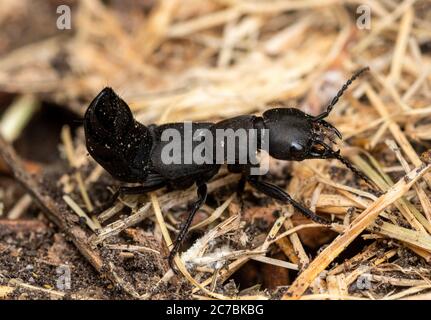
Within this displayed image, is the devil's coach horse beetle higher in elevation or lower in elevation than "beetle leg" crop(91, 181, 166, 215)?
higher

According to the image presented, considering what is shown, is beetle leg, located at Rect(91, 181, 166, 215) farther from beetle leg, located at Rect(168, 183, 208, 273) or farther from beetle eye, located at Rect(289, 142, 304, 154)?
beetle eye, located at Rect(289, 142, 304, 154)

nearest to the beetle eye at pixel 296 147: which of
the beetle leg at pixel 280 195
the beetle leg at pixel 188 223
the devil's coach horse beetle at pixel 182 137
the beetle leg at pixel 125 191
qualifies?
the devil's coach horse beetle at pixel 182 137

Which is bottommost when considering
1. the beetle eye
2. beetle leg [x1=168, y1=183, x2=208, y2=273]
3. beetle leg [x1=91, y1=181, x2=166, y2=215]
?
beetle leg [x1=168, y1=183, x2=208, y2=273]

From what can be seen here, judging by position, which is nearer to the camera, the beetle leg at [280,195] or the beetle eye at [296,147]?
the beetle leg at [280,195]

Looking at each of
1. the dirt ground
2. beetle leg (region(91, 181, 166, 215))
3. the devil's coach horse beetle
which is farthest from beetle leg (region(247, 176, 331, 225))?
beetle leg (region(91, 181, 166, 215))

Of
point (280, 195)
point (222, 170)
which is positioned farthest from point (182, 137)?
point (280, 195)

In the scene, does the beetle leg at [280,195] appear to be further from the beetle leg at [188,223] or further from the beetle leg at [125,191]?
the beetle leg at [125,191]

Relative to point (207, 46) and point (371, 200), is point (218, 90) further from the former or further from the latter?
point (371, 200)
